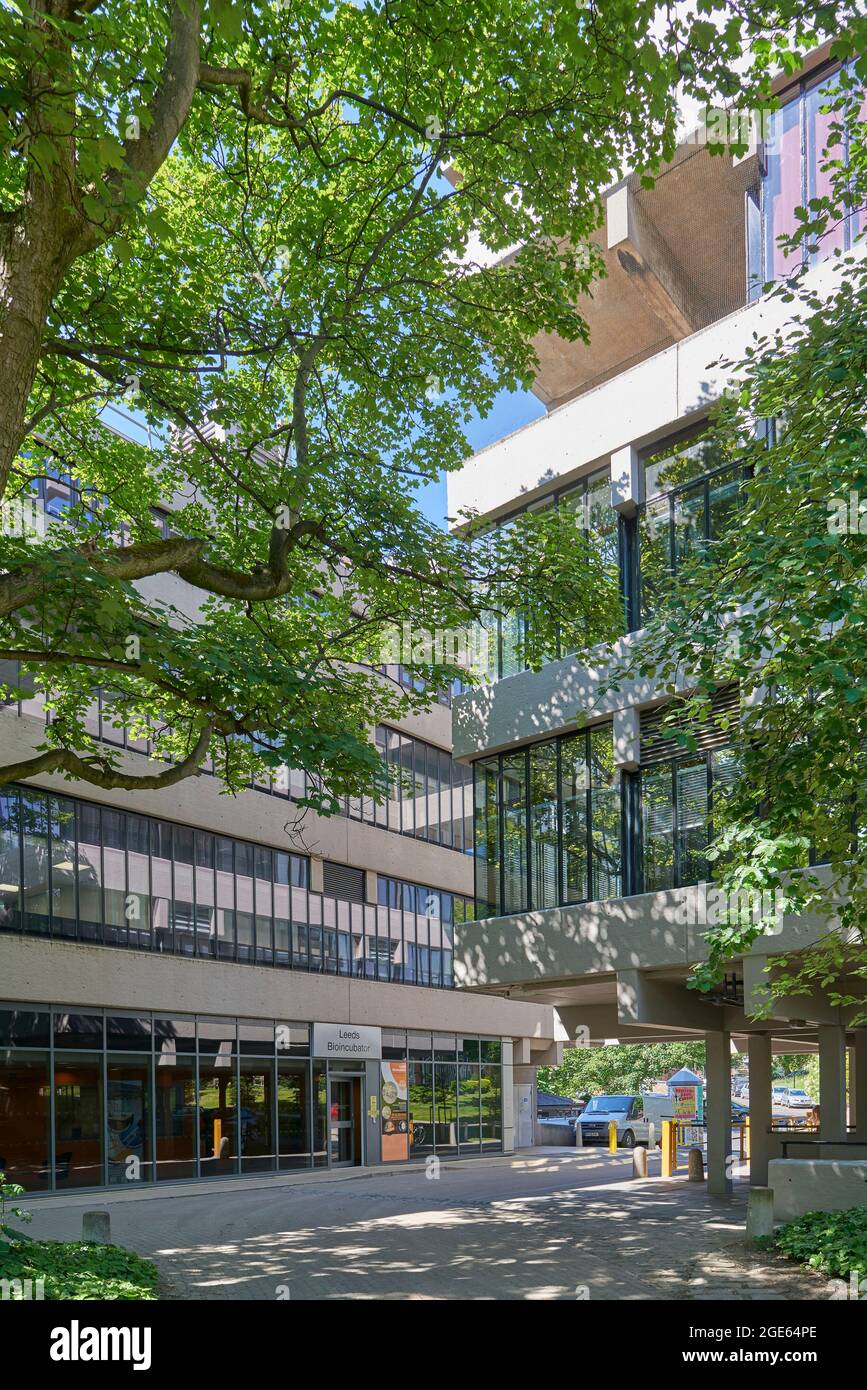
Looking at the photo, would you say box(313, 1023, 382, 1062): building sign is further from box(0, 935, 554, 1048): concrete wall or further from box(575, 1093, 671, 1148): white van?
box(575, 1093, 671, 1148): white van

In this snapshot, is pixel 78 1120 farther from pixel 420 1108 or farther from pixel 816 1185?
pixel 816 1185

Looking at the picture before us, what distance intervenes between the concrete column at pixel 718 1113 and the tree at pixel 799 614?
1240 cm

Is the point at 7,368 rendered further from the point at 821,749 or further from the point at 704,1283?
the point at 704,1283

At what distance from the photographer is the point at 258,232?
1747 cm

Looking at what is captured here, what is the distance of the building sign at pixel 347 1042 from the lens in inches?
1233

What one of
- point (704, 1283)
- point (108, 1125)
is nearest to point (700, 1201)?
point (704, 1283)

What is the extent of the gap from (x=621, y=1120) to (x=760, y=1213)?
92.1 ft

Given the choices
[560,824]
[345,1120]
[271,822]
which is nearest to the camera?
[560,824]

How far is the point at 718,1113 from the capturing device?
2300 centimetres

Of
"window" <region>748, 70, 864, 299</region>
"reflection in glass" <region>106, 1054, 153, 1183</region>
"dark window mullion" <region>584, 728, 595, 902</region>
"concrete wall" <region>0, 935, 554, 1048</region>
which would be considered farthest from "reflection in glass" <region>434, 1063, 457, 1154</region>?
"window" <region>748, 70, 864, 299</region>

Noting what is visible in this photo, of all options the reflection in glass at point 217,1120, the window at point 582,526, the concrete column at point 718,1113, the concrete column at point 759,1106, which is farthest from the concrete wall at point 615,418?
the reflection in glass at point 217,1120

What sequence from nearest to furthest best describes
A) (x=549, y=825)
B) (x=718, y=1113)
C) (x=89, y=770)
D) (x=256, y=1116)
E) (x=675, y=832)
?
(x=89, y=770) < (x=675, y=832) < (x=549, y=825) < (x=718, y=1113) < (x=256, y=1116)

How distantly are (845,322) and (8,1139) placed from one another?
19.9m

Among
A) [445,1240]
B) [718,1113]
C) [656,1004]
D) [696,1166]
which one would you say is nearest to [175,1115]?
[696,1166]
